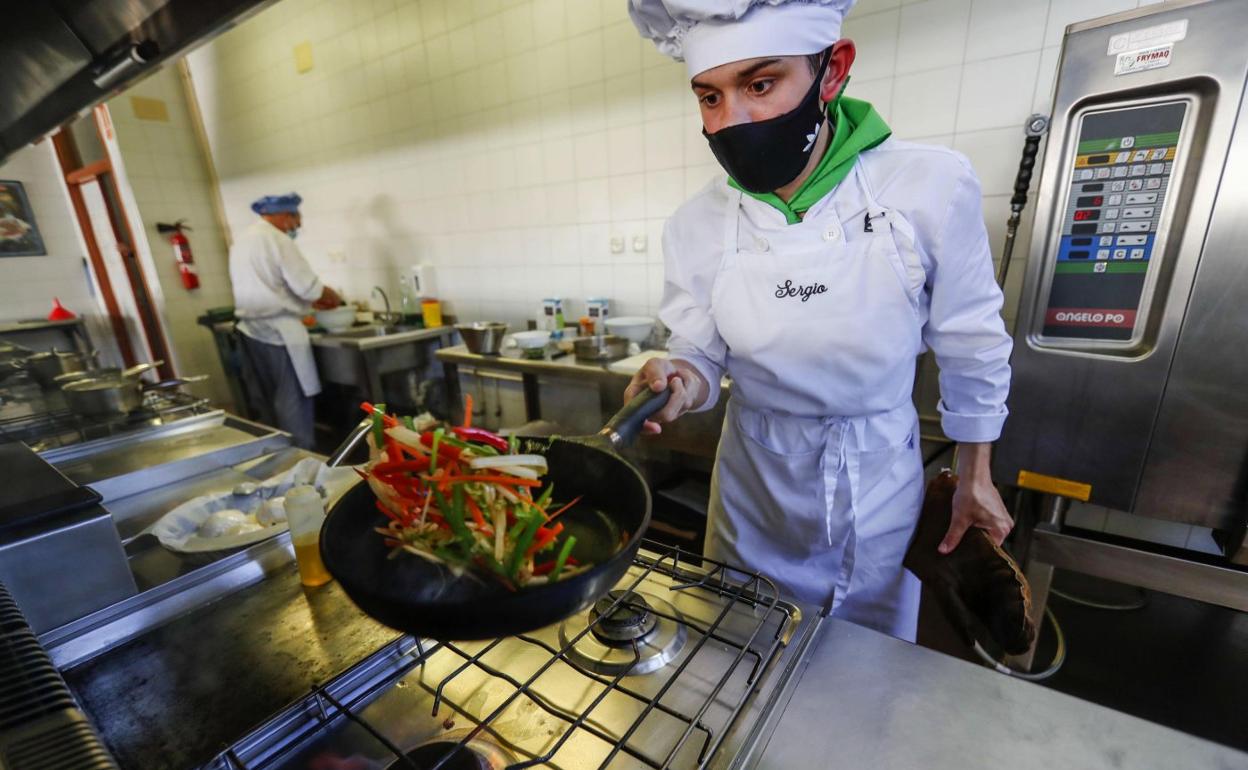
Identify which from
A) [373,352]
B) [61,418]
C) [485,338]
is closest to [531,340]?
[485,338]

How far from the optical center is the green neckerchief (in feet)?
3.47

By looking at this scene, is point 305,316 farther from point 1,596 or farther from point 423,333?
point 1,596

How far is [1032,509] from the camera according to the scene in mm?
1825

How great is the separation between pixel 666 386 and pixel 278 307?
3.54 meters

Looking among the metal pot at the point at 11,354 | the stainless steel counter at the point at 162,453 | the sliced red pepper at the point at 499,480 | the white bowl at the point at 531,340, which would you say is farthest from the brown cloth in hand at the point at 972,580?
the metal pot at the point at 11,354

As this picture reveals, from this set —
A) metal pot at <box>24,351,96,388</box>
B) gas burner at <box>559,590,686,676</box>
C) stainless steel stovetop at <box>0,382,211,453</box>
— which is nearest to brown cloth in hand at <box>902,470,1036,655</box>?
gas burner at <box>559,590,686,676</box>

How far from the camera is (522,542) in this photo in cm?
61

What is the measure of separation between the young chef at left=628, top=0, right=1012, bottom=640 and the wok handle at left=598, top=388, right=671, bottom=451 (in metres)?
0.06

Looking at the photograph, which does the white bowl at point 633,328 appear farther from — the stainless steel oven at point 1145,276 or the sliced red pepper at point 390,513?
the sliced red pepper at point 390,513

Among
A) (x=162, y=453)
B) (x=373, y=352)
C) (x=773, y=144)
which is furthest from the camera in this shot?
(x=373, y=352)

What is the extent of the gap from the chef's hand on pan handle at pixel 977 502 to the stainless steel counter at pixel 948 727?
446 millimetres

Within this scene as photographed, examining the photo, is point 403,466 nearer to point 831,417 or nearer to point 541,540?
point 541,540

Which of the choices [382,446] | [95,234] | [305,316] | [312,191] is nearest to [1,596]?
[382,446]

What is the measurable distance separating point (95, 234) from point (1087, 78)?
764 centimetres
